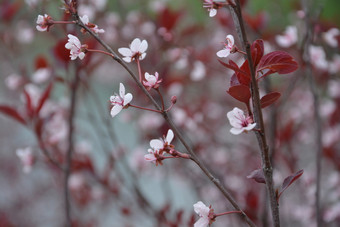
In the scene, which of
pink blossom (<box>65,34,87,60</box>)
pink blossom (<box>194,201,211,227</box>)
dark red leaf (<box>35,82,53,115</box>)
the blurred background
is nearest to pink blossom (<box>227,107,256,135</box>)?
pink blossom (<box>194,201,211,227</box>)

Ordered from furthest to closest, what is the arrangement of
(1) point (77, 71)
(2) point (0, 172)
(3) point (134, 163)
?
(2) point (0, 172) → (3) point (134, 163) → (1) point (77, 71)

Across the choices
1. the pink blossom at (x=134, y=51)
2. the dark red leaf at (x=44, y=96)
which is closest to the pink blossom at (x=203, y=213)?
the pink blossom at (x=134, y=51)

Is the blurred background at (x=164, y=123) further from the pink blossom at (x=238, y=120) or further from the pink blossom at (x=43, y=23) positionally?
the pink blossom at (x=238, y=120)

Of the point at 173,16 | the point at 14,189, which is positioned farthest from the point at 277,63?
the point at 14,189

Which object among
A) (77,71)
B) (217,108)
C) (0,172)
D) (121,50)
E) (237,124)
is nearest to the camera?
(237,124)

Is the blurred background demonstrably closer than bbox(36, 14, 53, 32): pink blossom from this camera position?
No

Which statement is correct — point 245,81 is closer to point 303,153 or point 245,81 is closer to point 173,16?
point 173,16

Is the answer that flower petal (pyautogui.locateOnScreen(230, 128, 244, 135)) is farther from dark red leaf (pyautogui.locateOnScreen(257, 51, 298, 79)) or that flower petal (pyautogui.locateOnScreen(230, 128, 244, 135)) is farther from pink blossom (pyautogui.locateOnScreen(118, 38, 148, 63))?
pink blossom (pyautogui.locateOnScreen(118, 38, 148, 63))

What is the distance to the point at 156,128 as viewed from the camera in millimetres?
1551

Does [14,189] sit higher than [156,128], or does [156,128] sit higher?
[156,128]

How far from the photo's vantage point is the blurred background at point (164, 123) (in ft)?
3.67

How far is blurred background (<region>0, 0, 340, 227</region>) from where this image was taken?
1.12 m

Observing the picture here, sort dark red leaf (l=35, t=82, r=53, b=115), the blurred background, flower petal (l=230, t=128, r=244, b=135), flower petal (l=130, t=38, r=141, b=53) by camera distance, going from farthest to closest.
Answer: the blurred background
dark red leaf (l=35, t=82, r=53, b=115)
flower petal (l=130, t=38, r=141, b=53)
flower petal (l=230, t=128, r=244, b=135)

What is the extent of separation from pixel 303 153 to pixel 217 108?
1015mm
